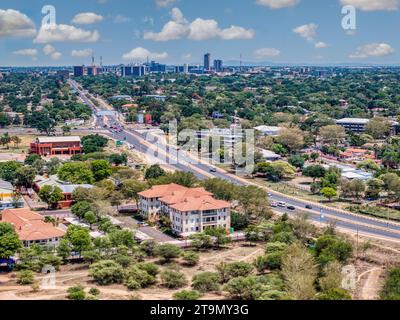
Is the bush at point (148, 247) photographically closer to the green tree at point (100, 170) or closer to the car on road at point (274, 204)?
the car on road at point (274, 204)

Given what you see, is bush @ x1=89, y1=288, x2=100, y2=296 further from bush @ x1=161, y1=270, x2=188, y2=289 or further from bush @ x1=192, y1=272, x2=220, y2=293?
bush @ x1=192, y1=272, x2=220, y2=293

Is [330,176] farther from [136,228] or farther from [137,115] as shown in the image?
[137,115]

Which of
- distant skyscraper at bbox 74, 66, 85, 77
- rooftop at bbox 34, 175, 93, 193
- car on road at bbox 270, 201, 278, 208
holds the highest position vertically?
distant skyscraper at bbox 74, 66, 85, 77

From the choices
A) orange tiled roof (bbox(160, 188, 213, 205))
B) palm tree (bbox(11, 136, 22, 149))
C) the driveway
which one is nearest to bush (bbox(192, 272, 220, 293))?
the driveway

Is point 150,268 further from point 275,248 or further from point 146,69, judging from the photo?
point 146,69

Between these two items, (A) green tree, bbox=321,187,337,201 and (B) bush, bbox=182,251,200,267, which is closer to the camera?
(B) bush, bbox=182,251,200,267

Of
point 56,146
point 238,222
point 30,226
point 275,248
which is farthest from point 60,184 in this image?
point 56,146
